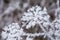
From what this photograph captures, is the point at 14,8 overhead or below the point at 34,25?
overhead

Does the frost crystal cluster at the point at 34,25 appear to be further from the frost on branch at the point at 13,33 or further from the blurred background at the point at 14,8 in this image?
the blurred background at the point at 14,8

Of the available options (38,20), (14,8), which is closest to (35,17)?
(38,20)

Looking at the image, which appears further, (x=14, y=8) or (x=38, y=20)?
(x=14, y=8)

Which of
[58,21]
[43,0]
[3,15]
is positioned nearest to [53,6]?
[43,0]

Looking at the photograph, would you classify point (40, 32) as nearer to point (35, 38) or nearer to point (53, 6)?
point (35, 38)

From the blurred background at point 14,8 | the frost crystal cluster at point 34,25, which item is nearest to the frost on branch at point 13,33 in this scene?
the frost crystal cluster at point 34,25

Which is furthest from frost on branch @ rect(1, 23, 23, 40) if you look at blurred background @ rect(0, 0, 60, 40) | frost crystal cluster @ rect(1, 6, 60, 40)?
blurred background @ rect(0, 0, 60, 40)

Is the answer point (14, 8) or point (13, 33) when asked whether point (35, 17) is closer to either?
point (13, 33)
